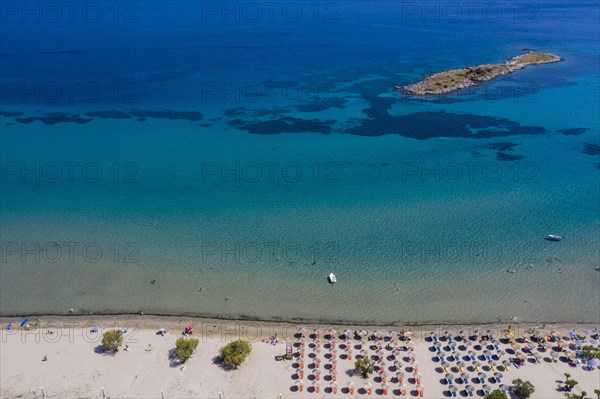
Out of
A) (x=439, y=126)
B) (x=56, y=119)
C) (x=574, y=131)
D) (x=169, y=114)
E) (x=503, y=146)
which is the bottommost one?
(x=503, y=146)

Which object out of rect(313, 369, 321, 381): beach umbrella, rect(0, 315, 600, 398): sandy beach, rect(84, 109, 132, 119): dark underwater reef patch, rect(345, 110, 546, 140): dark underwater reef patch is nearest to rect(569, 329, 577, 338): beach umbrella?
rect(0, 315, 600, 398): sandy beach

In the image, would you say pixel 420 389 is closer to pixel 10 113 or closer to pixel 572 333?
pixel 572 333

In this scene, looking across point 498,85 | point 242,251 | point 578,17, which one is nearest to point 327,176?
point 242,251

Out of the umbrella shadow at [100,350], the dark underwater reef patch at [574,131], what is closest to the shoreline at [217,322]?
the umbrella shadow at [100,350]

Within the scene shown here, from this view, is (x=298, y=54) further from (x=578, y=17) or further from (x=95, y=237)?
(x=578, y=17)

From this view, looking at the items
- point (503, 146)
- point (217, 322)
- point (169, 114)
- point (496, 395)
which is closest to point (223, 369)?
point (217, 322)

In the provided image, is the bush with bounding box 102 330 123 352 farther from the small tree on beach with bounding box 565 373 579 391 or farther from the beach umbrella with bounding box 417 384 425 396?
the small tree on beach with bounding box 565 373 579 391

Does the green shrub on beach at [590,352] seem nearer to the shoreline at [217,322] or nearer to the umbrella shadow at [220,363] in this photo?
the shoreline at [217,322]
